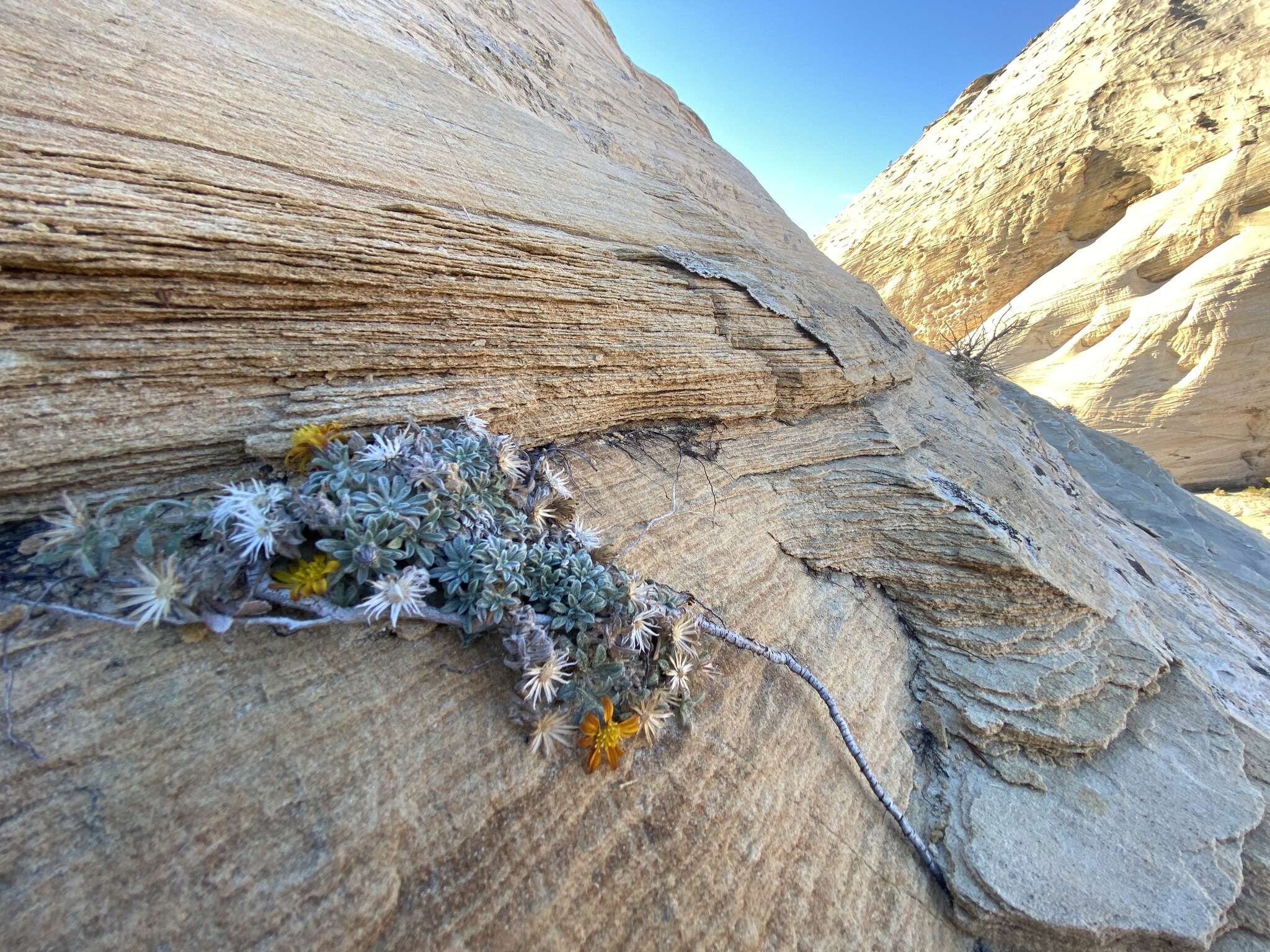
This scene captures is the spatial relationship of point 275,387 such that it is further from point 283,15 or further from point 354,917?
point 283,15

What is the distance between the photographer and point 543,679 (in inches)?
65.9

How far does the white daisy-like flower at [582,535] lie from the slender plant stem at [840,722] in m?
0.53

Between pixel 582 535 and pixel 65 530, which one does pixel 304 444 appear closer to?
pixel 65 530

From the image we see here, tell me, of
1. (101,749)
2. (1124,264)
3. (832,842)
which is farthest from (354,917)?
(1124,264)

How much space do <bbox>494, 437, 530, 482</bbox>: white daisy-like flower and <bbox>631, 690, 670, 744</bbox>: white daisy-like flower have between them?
957mm

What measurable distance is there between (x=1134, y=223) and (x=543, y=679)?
1943 centimetres

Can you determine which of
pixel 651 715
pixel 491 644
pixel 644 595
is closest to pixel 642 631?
pixel 644 595

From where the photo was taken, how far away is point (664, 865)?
1.67 meters

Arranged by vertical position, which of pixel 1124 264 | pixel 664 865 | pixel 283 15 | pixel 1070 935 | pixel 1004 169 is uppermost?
pixel 1004 169

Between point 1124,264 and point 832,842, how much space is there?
1762 centimetres

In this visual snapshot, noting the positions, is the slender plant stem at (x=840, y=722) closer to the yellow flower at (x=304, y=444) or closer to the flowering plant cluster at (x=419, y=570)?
the flowering plant cluster at (x=419, y=570)

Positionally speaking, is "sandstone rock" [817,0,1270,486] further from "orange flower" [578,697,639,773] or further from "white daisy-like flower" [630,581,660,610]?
"orange flower" [578,697,639,773]

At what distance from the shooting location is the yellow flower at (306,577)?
1.59 m

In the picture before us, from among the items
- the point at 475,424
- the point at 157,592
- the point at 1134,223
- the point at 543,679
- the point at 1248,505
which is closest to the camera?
the point at 157,592
